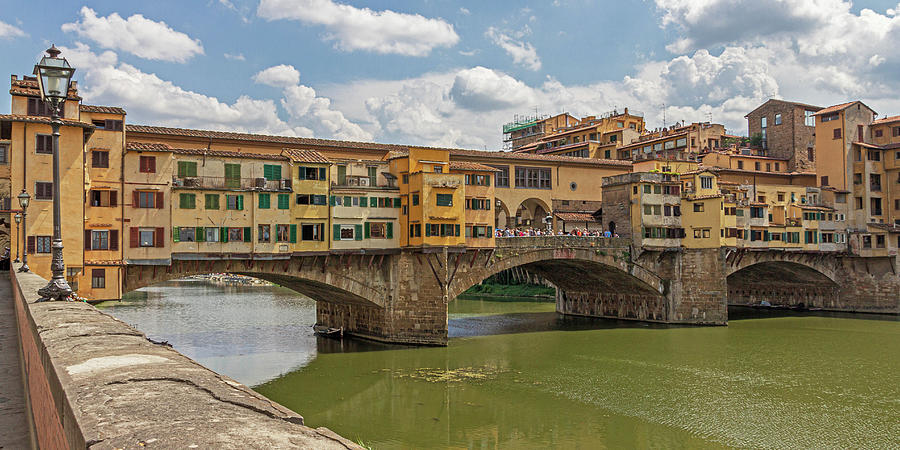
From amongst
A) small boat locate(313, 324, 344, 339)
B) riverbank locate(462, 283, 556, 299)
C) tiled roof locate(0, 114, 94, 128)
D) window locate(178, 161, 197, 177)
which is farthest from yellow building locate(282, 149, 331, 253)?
riverbank locate(462, 283, 556, 299)

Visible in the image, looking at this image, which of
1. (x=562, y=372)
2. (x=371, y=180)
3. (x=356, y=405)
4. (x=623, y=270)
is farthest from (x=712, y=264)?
(x=356, y=405)

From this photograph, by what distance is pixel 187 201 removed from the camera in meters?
33.3

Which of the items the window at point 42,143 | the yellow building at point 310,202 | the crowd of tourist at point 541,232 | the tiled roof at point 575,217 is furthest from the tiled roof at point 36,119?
the tiled roof at point 575,217

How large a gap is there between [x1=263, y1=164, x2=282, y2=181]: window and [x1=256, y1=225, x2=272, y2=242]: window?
8.55ft

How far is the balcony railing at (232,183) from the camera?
33.2 metres

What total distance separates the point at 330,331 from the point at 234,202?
11.4 metres

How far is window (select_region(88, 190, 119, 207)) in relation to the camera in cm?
3081

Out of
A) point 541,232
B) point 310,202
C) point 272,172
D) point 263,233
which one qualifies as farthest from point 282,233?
point 541,232

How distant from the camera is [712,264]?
4909 cm

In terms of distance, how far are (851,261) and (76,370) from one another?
66.5 m

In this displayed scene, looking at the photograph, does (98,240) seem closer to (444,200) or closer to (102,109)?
(102,109)

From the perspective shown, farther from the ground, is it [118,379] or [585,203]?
[585,203]

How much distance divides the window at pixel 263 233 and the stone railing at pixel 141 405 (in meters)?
27.6

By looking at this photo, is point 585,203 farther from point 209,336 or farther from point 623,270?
point 209,336
